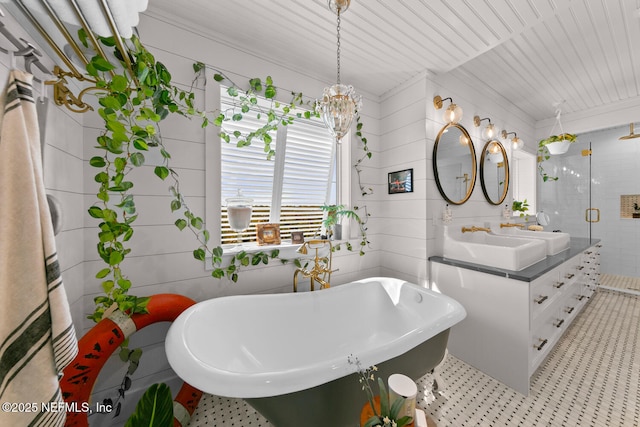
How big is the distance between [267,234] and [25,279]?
1512 millimetres

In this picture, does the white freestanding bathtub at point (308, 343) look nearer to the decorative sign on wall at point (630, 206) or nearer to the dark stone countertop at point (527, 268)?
the dark stone countertop at point (527, 268)

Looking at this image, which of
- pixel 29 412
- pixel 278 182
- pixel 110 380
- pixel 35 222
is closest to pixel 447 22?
pixel 278 182

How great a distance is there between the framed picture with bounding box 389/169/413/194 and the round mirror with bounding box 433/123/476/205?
0.22 meters

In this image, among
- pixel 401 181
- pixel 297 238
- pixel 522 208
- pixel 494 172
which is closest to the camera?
pixel 297 238

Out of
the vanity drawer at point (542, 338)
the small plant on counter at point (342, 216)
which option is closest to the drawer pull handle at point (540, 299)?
the vanity drawer at point (542, 338)

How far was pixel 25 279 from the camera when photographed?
0.57 m

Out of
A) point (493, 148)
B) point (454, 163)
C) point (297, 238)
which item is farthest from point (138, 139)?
point (493, 148)

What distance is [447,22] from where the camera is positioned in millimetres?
1639

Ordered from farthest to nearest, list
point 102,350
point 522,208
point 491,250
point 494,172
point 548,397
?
point 522,208, point 494,172, point 491,250, point 548,397, point 102,350

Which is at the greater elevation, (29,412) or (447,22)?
(447,22)

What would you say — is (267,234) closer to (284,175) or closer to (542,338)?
(284,175)

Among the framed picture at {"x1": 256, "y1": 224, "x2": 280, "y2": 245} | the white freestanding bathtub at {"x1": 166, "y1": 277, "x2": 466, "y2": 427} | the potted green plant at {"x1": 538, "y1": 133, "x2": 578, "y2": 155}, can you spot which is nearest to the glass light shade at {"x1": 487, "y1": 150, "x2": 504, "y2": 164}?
the potted green plant at {"x1": 538, "y1": 133, "x2": 578, "y2": 155}

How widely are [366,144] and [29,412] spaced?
254 centimetres

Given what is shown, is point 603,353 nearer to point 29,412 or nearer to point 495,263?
point 495,263
